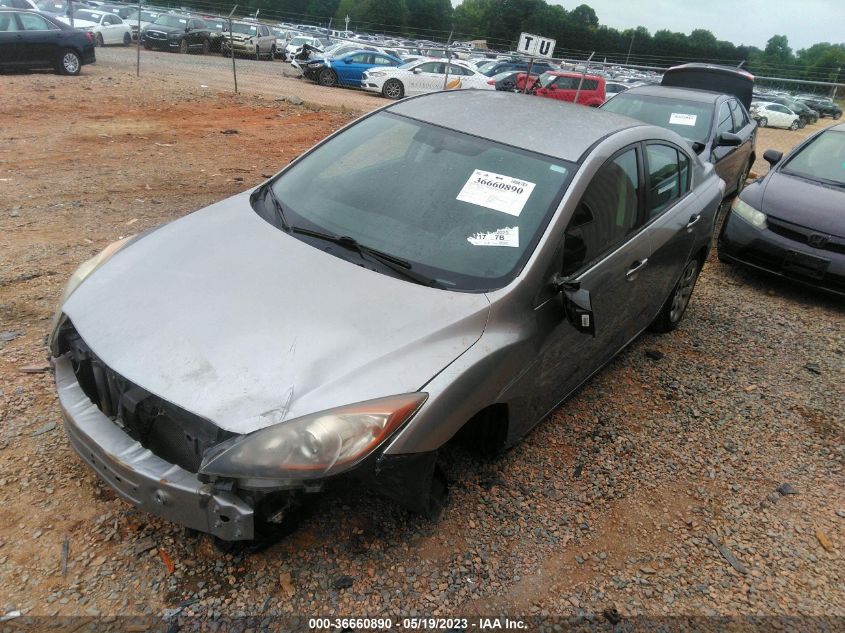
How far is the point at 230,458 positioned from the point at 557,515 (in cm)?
159

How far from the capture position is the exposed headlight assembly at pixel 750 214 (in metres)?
5.71

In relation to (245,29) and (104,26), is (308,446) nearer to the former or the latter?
(104,26)

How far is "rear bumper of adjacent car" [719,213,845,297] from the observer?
207 inches

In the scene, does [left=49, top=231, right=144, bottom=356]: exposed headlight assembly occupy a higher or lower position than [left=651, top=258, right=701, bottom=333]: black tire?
higher

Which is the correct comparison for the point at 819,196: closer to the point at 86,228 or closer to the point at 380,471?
the point at 380,471

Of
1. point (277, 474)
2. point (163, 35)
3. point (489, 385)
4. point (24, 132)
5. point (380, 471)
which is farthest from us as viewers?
point (163, 35)

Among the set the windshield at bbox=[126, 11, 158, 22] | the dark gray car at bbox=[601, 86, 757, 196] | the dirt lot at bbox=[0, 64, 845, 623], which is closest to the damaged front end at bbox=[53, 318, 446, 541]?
the dirt lot at bbox=[0, 64, 845, 623]

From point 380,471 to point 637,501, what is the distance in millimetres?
1543

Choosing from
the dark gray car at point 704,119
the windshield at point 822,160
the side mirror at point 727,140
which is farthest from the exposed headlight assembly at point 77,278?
the side mirror at point 727,140

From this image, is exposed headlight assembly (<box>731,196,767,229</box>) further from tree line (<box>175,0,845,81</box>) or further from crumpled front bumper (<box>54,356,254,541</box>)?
tree line (<box>175,0,845,81</box>)

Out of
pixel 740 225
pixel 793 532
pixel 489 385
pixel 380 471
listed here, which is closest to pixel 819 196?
pixel 740 225

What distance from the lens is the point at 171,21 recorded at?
24.6 metres

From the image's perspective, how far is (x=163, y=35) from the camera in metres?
23.9

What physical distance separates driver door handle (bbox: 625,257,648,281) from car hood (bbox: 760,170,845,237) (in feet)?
9.57
